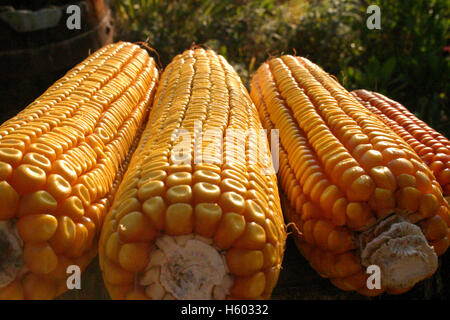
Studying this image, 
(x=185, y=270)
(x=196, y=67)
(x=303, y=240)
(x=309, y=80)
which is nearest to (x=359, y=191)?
(x=303, y=240)

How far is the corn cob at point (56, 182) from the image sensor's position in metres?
1.13

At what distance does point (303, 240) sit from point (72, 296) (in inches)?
33.0

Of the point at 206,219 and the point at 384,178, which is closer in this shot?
the point at 206,219

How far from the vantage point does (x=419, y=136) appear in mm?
1867

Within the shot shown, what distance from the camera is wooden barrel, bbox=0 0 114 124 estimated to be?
274cm

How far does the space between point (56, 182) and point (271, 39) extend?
4117mm

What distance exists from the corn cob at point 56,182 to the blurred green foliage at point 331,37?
226 cm

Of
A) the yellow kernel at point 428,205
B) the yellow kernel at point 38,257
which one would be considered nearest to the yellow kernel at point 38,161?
the yellow kernel at point 38,257

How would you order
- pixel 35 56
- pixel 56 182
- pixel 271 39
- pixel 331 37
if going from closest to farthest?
pixel 56 182, pixel 35 56, pixel 331 37, pixel 271 39

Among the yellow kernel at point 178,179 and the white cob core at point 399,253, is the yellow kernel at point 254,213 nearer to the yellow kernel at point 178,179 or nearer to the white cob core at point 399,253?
the yellow kernel at point 178,179

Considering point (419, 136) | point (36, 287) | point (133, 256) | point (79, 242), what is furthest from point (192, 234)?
point (419, 136)

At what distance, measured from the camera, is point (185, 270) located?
1.11 m

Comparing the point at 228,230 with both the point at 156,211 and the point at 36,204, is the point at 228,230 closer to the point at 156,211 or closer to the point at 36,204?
the point at 156,211

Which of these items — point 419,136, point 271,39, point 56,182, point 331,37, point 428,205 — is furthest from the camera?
point 271,39
